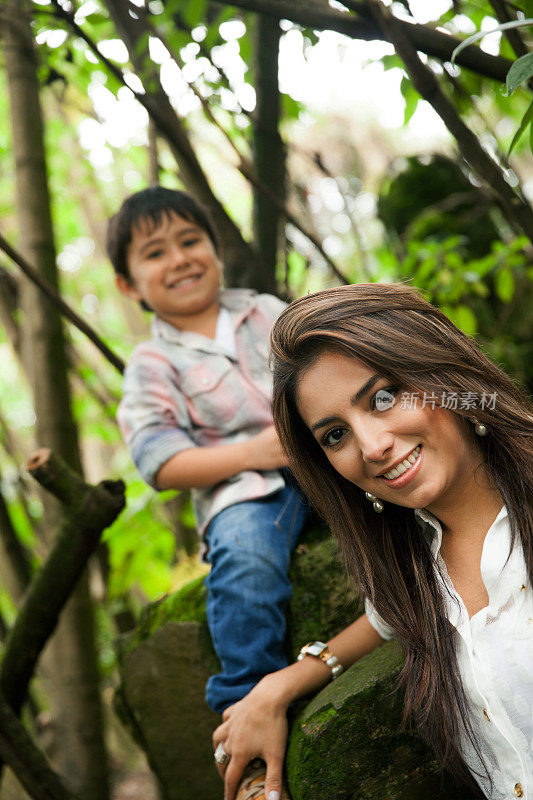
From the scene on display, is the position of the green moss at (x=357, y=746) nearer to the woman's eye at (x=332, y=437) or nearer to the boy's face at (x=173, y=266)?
the woman's eye at (x=332, y=437)

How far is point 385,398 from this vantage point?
146 cm

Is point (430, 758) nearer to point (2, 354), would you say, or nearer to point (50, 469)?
point (50, 469)

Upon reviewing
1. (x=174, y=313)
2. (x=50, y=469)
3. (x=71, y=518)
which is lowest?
(x=71, y=518)

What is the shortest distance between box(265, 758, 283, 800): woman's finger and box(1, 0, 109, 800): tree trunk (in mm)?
1812

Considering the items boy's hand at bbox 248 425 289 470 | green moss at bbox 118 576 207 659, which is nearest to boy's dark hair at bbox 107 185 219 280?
boy's hand at bbox 248 425 289 470

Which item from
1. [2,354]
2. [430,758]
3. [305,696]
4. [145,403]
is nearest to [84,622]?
[145,403]

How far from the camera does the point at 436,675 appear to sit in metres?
1.52

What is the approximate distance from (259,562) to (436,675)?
61 centimetres

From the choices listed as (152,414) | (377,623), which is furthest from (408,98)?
(377,623)

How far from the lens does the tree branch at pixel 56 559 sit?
7.43 ft

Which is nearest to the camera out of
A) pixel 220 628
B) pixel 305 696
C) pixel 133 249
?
pixel 305 696

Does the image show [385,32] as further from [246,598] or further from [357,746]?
[357,746]

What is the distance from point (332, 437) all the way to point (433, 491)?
9.5 inches

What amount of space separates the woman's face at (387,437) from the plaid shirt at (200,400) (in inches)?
26.9
